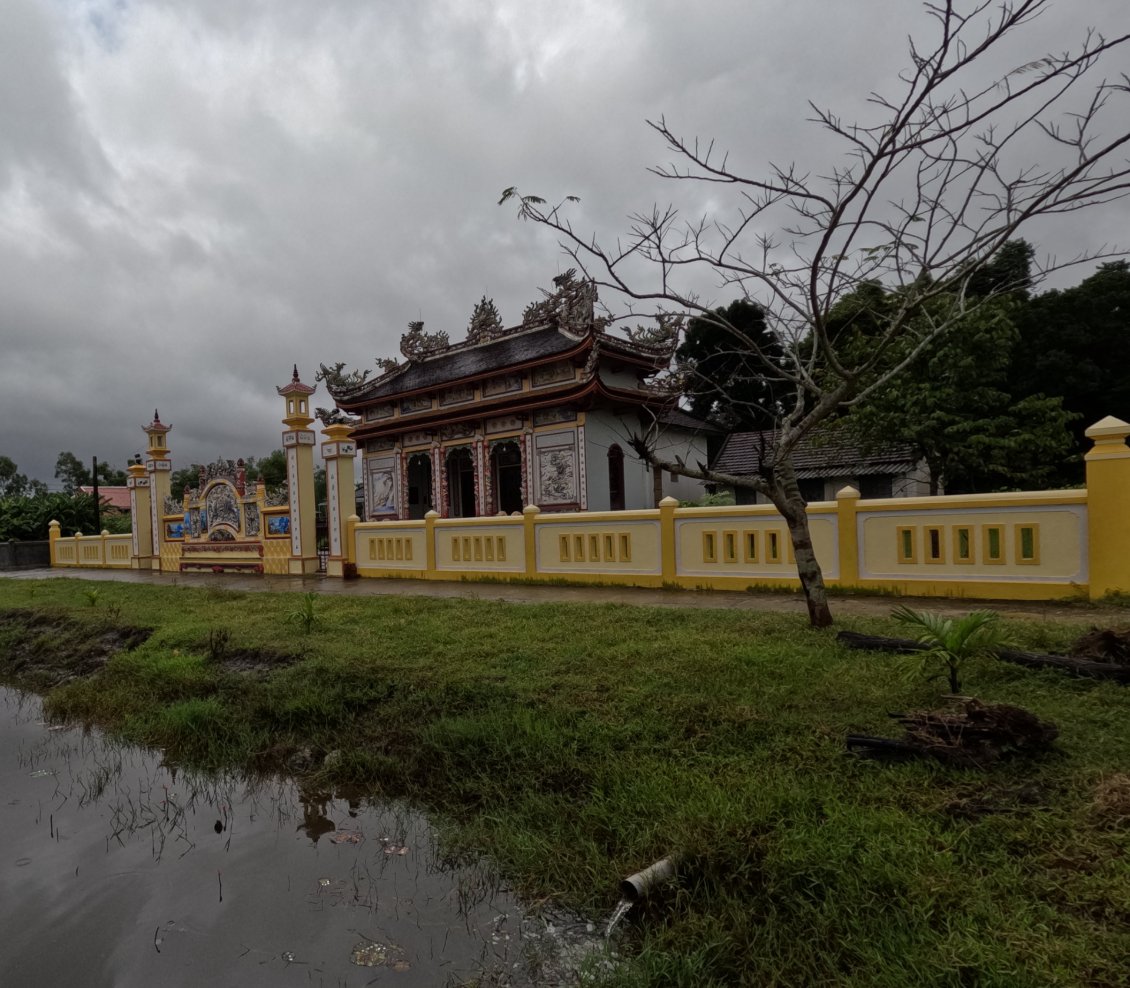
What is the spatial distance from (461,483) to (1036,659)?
60.9ft

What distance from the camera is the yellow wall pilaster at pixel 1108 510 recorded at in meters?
6.23

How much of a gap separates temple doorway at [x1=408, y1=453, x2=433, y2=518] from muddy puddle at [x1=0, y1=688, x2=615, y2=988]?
58.4 feet

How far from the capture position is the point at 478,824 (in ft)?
10.1

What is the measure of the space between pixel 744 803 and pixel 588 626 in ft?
11.4

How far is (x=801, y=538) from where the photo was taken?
5398 millimetres

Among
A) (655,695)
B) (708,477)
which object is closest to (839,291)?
(708,477)

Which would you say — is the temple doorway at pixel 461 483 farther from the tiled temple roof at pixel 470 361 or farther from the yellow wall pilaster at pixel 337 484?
the yellow wall pilaster at pixel 337 484

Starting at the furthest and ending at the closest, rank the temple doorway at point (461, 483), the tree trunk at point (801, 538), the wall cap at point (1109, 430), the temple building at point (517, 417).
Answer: the temple doorway at point (461, 483) → the temple building at point (517, 417) → the wall cap at point (1109, 430) → the tree trunk at point (801, 538)

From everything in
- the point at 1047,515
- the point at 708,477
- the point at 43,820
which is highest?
the point at 708,477

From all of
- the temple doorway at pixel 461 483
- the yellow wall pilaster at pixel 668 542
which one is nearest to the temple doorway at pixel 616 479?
the temple doorway at pixel 461 483

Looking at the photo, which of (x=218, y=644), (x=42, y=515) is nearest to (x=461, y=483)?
(x=42, y=515)

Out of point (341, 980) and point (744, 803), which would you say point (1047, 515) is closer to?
point (744, 803)

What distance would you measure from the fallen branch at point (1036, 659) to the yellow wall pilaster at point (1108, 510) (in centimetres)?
301

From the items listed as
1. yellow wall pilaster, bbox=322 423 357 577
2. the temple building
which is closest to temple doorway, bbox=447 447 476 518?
the temple building
